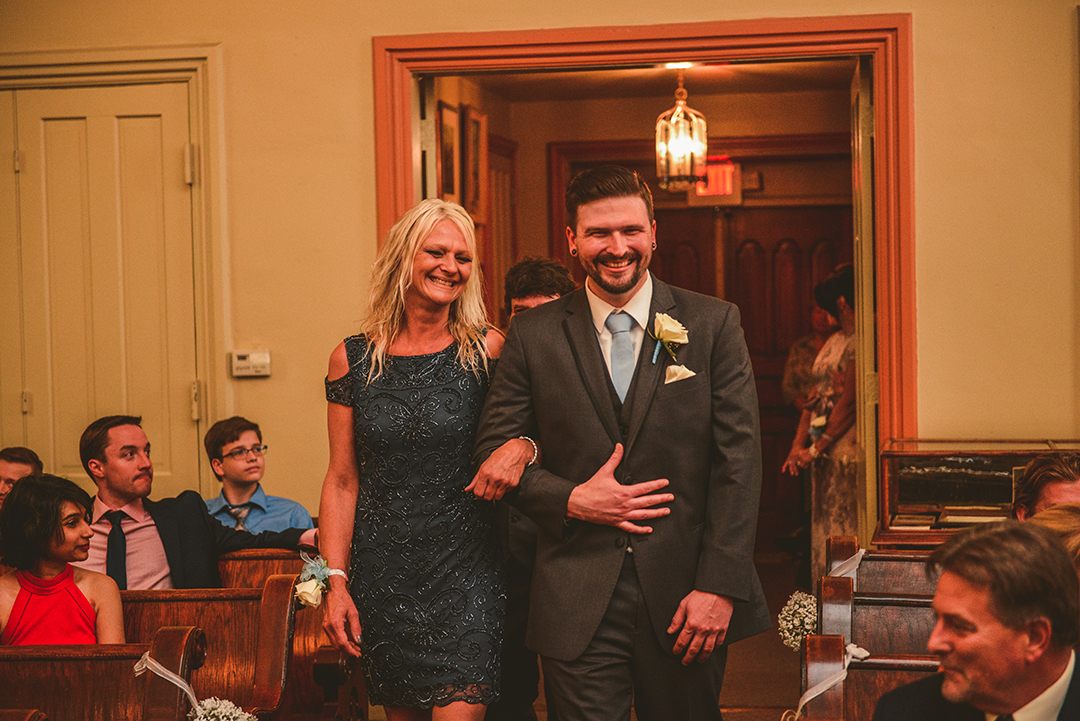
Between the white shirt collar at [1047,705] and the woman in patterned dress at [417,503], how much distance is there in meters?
1.26

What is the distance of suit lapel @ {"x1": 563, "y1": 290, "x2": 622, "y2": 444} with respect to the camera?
233 cm

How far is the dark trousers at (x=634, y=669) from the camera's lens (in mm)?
2277

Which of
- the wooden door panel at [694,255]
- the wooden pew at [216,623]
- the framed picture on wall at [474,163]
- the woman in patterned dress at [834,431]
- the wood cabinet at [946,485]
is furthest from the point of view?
the wooden door panel at [694,255]

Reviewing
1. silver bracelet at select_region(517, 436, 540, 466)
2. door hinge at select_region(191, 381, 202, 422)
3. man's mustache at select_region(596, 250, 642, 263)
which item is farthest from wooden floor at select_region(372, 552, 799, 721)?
man's mustache at select_region(596, 250, 642, 263)

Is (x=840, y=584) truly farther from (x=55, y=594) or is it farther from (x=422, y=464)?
(x=55, y=594)

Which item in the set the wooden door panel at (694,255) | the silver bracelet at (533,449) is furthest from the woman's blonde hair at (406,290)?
the wooden door panel at (694,255)

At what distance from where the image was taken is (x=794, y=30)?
4.47 m

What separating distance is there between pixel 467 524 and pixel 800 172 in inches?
260

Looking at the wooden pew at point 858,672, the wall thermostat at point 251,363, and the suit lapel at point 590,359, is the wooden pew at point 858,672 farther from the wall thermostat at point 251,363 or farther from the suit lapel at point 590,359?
the wall thermostat at point 251,363

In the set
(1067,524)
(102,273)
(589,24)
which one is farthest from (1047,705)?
(102,273)

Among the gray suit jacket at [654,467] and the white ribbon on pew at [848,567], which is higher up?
the gray suit jacket at [654,467]

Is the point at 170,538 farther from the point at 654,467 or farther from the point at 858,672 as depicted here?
the point at 858,672

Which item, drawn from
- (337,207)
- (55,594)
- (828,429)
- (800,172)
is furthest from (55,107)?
(800,172)

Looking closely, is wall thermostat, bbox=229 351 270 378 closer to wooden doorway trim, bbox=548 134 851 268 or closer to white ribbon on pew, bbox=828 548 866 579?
white ribbon on pew, bbox=828 548 866 579
